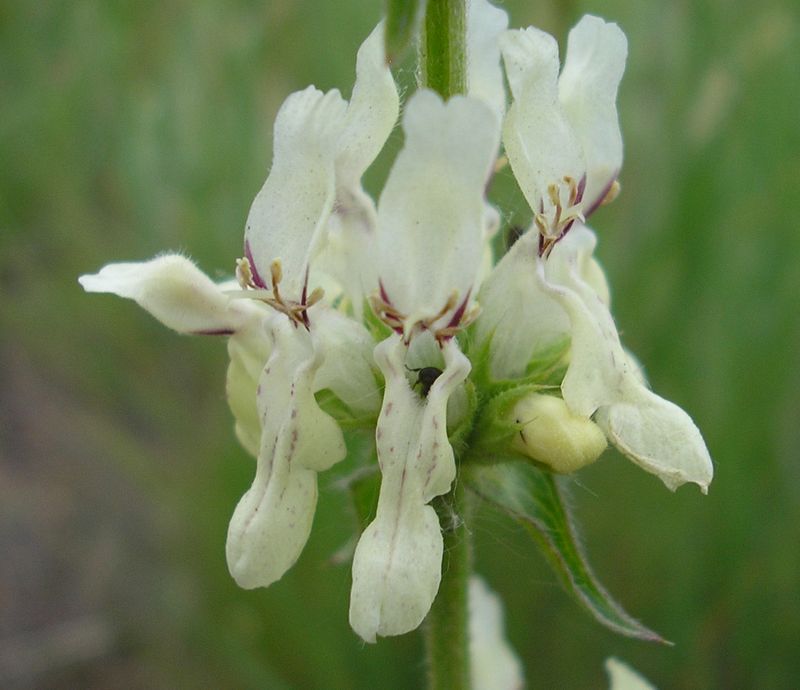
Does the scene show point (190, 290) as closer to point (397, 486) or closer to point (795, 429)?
point (397, 486)

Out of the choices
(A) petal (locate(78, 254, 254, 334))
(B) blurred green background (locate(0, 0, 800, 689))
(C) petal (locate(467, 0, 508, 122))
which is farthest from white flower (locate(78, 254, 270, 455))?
(B) blurred green background (locate(0, 0, 800, 689))

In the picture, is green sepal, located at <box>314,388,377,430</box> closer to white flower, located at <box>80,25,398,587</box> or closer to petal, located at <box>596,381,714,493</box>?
white flower, located at <box>80,25,398,587</box>

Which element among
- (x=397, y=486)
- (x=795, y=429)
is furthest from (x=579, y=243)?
(x=795, y=429)

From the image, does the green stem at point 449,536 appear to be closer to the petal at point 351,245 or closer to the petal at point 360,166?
the petal at point 360,166

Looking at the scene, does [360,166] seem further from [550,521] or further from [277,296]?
[550,521]

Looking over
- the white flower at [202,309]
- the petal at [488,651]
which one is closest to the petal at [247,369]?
the white flower at [202,309]

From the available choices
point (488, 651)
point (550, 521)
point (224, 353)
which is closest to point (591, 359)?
point (550, 521)
